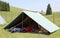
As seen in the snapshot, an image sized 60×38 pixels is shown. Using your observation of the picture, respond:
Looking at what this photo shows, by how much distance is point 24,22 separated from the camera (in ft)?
65.0

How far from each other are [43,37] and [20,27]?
4818mm

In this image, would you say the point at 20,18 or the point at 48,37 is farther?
the point at 20,18

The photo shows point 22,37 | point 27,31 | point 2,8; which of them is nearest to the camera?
point 22,37

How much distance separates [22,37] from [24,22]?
4.92 metres

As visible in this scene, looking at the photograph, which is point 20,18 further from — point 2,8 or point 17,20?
point 2,8

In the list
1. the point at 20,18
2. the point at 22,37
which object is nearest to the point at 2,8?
the point at 20,18

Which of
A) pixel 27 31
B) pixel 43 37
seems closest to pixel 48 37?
pixel 43 37

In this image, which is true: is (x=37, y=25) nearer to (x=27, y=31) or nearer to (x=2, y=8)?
(x=27, y=31)

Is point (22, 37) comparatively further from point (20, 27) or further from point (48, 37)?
point (20, 27)

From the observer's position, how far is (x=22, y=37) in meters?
15.0

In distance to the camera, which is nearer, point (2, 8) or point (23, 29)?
point (23, 29)

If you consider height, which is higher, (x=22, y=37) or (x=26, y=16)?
(x=26, y=16)

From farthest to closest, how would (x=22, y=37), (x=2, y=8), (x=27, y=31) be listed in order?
(x=2, y=8) → (x=27, y=31) → (x=22, y=37)

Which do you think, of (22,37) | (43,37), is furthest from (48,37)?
(22,37)
